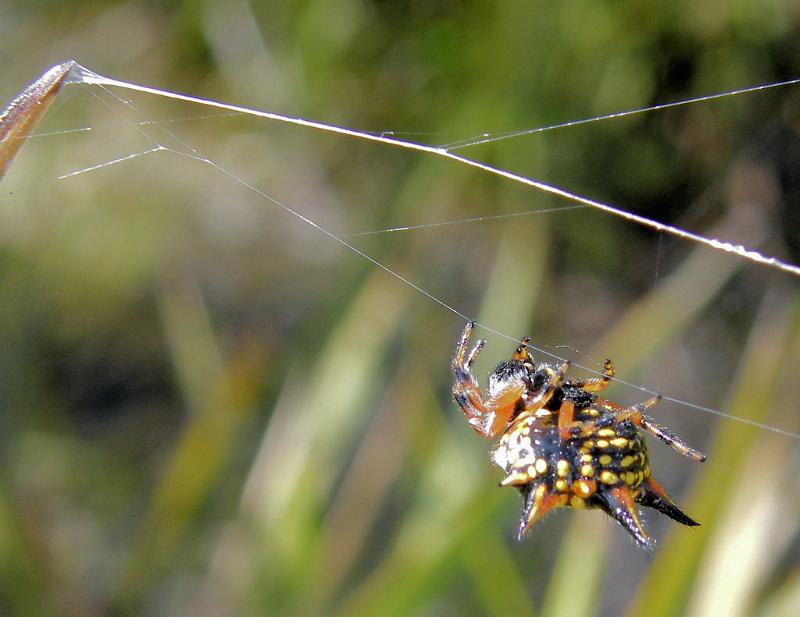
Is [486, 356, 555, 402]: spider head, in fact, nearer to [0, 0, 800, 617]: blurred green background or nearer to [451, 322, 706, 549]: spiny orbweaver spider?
[451, 322, 706, 549]: spiny orbweaver spider

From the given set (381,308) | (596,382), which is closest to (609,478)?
(596,382)

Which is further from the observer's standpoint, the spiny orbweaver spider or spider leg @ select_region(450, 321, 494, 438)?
spider leg @ select_region(450, 321, 494, 438)

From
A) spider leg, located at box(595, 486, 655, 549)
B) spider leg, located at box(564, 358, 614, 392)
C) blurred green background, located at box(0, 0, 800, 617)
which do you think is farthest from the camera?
blurred green background, located at box(0, 0, 800, 617)

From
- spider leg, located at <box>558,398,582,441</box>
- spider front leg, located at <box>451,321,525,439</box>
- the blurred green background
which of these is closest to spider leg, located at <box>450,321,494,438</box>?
spider front leg, located at <box>451,321,525,439</box>

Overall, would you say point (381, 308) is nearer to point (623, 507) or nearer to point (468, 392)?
point (468, 392)

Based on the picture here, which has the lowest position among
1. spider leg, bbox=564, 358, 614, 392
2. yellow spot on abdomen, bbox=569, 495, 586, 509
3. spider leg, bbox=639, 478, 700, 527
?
yellow spot on abdomen, bbox=569, 495, 586, 509

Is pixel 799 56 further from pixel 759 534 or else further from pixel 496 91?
pixel 759 534

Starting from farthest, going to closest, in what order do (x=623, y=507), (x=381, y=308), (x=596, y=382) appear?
1. (x=381, y=308)
2. (x=596, y=382)
3. (x=623, y=507)
